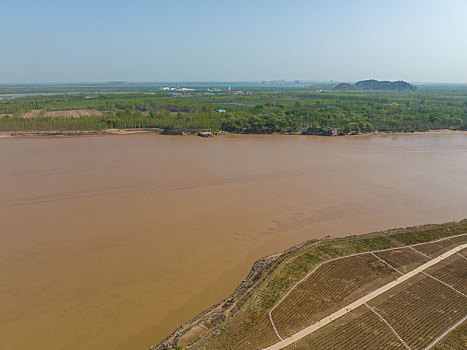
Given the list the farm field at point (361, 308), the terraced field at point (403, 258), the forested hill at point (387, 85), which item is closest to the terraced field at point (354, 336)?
the farm field at point (361, 308)

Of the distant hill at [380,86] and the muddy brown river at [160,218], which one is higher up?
the distant hill at [380,86]

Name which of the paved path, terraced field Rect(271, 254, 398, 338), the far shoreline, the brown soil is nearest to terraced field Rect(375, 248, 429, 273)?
the paved path

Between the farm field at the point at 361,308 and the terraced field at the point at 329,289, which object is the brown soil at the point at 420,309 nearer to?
the farm field at the point at 361,308

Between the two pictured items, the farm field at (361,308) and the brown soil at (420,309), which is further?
the brown soil at (420,309)

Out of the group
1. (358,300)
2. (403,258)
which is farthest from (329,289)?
(403,258)

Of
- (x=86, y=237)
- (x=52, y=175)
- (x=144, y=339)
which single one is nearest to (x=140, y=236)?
(x=86, y=237)

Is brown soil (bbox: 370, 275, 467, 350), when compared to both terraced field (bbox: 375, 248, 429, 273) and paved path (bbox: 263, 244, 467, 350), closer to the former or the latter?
paved path (bbox: 263, 244, 467, 350)

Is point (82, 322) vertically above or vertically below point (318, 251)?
below

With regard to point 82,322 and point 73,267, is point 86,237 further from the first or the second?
point 82,322

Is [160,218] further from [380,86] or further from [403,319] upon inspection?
[380,86]
